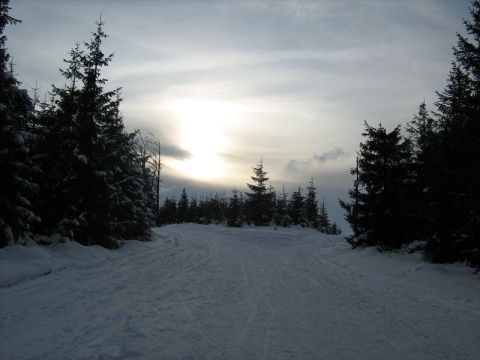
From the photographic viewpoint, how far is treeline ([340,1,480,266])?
12.7m

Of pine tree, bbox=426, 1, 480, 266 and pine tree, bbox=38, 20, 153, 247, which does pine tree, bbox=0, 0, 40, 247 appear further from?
pine tree, bbox=426, 1, 480, 266

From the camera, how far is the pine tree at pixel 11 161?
460 inches

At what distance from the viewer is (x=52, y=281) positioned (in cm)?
1012

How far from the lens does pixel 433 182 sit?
1492 cm

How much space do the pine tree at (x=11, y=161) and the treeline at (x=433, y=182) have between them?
15.2 meters

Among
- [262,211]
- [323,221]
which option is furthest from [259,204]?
[323,221]

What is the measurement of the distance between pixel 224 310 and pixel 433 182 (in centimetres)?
1130

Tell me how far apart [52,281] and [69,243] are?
458cm

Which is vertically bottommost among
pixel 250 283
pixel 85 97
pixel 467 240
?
pixel 250 283

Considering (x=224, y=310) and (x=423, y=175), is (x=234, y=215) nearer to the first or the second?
(x=423, y=175)

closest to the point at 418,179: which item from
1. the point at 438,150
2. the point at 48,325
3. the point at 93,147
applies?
the point at 438,150

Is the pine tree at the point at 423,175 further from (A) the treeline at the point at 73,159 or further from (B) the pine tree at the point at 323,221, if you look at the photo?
(B) the pine tree at the point at 323,221

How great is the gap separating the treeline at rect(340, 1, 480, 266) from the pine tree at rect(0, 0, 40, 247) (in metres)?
15.2

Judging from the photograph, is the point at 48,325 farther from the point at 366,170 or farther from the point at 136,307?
the point at 366,170
